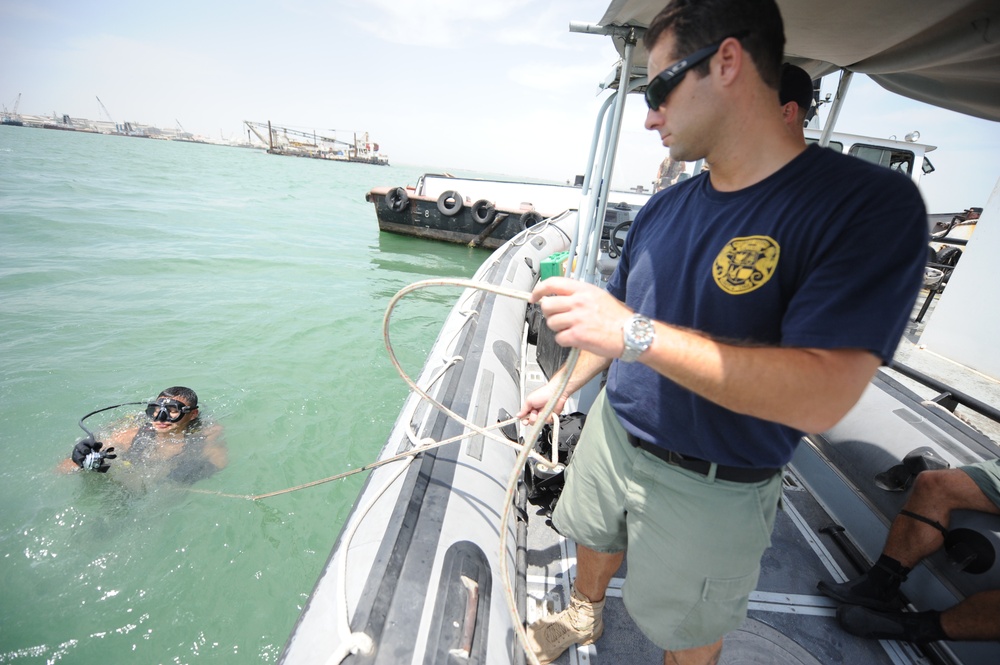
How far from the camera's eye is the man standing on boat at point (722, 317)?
79 centimetres

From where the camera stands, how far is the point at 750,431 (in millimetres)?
1062

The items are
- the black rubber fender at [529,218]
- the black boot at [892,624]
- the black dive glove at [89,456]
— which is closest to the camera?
the black boot at [892,624]

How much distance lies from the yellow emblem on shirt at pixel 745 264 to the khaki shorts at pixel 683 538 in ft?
1.70

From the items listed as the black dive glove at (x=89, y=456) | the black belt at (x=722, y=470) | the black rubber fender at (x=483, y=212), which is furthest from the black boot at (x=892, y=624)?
the black rubber fender at (x=483, y=212)

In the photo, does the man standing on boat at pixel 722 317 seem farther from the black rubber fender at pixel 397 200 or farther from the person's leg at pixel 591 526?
the black rubber fender at pixel 397 200

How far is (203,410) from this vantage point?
4.30m

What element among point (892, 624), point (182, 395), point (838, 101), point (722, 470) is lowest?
point (182, 395)

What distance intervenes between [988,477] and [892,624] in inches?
28.5

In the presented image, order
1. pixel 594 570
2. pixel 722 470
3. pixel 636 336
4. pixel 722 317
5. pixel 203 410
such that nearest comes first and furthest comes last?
pixel 636 336, pixel 722 317, pixel 722 470, pixel 594 570, pixel 203 410

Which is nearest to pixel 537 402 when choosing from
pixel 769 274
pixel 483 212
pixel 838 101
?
pixel 769 274

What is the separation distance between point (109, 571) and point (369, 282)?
6814 mm

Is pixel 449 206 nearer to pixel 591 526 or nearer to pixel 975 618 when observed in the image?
pixel 591 526

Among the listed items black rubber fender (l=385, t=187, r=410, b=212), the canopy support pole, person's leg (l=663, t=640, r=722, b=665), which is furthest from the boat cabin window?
black rubber fender (l=385, t=187, r=410, b=212)

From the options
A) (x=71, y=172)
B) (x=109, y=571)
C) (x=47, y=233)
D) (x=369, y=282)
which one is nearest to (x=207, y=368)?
(x=109, y=571)
